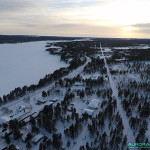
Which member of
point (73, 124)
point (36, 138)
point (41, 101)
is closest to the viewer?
point (36, 138)

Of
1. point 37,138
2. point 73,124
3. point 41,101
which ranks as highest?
point 41,101

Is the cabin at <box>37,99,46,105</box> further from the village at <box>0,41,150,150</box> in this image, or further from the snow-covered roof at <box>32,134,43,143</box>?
the snow-covered roof at <box>32,134,43,143</box>

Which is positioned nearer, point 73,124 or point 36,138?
point 36,138

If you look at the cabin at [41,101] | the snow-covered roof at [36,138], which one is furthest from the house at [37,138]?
the cabin at [41,101]

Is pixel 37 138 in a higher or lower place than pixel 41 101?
lower

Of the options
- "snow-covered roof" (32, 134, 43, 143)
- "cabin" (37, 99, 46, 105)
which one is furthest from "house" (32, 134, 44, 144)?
"cabin" (37, 99, 46, 105)

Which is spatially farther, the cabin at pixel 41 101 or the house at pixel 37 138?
the cabin at pixel 41 101

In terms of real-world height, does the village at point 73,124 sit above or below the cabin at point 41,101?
below

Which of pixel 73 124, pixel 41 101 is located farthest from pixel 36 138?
pixel 41 101

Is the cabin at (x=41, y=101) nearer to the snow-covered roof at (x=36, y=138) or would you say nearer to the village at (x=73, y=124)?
the village at (x=73, y=124)

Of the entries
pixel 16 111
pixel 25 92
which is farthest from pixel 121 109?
pixel 25 92

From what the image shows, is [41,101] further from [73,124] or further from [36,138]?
[36,138]

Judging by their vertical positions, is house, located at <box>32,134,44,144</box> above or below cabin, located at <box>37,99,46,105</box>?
below
